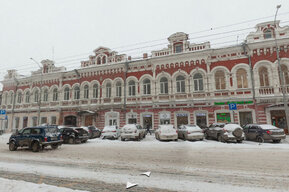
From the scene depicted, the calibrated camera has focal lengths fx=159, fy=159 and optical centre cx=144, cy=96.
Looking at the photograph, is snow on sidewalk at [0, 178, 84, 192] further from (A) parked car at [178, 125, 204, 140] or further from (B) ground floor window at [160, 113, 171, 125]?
(B) ground floor window at [160, 113, 171, 125]

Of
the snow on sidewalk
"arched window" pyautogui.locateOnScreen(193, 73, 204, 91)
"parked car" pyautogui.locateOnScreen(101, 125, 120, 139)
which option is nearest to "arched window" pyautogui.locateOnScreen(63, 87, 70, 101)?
"parked car" pyautogui.locateOnScreen(101, 125, 120, 139)

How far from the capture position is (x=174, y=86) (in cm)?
2014

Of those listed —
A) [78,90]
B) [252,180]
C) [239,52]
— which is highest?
[239,52]

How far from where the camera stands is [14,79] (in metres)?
29.6

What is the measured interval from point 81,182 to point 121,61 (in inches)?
786

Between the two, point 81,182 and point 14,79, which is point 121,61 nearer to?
point 81,182

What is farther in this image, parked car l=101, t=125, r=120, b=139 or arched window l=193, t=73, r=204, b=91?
arched window l=193, t=73, r=204, b=91

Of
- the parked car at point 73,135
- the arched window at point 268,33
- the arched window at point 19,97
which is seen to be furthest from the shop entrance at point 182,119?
the arched window at point 19,97

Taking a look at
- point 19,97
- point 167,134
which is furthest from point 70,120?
point 167,134

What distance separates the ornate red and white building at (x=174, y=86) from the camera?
675 inches

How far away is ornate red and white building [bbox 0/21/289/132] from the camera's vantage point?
675 inches

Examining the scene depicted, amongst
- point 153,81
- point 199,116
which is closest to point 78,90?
point 153,81

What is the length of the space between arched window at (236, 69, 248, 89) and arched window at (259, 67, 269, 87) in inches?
56.7

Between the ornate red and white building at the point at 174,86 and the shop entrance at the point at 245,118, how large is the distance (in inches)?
3.6
